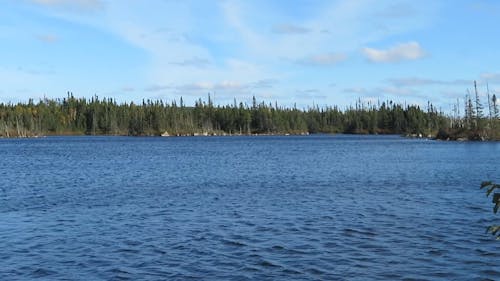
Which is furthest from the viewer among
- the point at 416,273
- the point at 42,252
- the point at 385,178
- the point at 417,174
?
the point at 417,174

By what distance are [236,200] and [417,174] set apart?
27957mm

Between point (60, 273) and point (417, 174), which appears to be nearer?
point (60, 273)

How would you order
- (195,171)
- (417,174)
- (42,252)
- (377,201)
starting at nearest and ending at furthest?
(42,252) < (377,201) < (417,174) < (195,171)

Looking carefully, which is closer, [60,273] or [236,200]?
[60,273]

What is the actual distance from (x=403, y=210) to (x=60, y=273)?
67.9ft

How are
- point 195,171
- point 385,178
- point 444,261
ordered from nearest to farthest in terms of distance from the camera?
point 444,261 → point 385,178 → point 195,171

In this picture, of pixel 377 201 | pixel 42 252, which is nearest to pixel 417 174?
pixel 377 201

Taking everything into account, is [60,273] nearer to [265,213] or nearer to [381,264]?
[381,264]

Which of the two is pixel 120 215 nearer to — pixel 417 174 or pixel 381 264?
pixel 381 264

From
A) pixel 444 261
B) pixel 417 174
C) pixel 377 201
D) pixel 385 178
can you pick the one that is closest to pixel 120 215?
pixel 377 201

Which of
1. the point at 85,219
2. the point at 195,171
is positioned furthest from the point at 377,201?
the point at 195,171

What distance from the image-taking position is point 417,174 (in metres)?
Answer: 58.4

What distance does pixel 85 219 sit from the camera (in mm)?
30656

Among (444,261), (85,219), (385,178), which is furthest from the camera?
(385,178)
